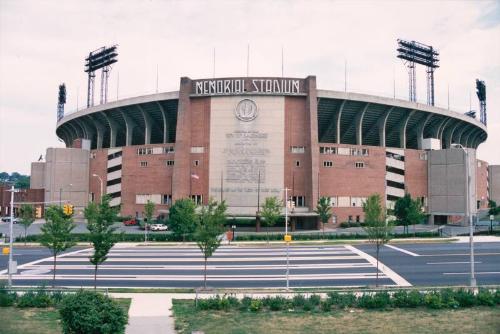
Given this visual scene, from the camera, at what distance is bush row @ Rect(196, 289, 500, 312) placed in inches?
929

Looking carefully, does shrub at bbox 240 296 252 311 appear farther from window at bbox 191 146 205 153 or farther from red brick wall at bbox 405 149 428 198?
red brick wall at bbox 405 149 428 198

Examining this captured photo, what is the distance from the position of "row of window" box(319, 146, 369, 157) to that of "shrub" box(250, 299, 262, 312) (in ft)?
181

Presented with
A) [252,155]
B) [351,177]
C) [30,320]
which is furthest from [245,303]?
[351,177]

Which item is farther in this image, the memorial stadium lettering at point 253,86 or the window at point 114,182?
the window at point 114,182

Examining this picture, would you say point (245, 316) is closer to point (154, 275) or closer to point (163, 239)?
point (154, 275)

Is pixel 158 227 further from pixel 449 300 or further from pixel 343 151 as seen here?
pixel 449 300

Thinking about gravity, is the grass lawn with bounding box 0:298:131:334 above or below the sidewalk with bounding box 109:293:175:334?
below

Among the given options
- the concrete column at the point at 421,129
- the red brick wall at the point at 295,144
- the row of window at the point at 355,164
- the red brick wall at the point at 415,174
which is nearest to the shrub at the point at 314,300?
the red brick wall at the point at 295,144

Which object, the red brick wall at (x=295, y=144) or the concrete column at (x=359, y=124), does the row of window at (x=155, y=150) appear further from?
the concrete column at (x=359, y=124)

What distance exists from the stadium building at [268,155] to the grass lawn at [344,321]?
48.5m

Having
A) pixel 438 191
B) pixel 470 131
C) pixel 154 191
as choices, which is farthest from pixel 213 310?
pixel 470 131

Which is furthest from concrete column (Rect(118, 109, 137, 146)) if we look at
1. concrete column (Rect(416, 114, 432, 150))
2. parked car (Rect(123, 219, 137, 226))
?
concrete column (Rect(416, 114, 432, 150))

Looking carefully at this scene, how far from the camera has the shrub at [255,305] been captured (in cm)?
2322

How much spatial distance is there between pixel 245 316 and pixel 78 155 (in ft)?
259
